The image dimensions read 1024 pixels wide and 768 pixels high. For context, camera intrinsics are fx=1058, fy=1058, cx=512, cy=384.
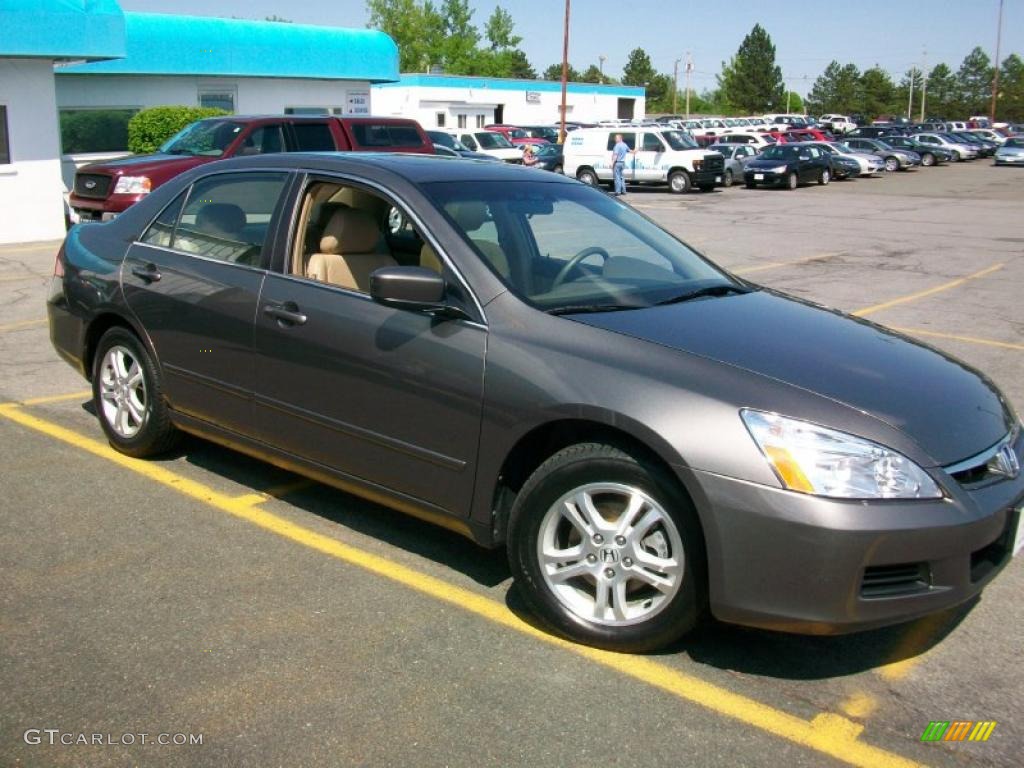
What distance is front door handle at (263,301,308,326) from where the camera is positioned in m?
4.48

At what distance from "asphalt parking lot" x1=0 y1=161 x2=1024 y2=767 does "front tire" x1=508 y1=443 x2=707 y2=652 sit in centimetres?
13

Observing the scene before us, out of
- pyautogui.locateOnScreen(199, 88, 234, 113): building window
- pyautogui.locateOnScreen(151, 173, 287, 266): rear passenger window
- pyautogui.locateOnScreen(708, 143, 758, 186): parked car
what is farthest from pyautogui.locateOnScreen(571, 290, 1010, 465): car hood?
pyautogui.locateOnScreen(708, 143, 758, 186): parked car

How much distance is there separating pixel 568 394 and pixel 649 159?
30.0 m

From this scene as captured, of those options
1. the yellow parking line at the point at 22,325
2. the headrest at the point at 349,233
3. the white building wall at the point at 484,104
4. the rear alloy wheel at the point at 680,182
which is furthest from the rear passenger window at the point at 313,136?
the white building wall at the point at 484,104

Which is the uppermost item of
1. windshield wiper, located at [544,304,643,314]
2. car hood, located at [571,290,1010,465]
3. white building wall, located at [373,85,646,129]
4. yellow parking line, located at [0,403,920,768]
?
white building wall, located at [373,85,646,129]

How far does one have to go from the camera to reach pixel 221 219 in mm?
5133

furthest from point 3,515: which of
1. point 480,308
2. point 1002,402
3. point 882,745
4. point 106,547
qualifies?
point 1002,402

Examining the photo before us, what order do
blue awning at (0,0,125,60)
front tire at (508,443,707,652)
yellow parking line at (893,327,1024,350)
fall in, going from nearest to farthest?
front tire at (508,443,707,652)
yellow parking line at (893,327,1024,350)
blue awning at (0,0,125,60)

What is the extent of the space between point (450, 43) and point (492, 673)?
99896mm

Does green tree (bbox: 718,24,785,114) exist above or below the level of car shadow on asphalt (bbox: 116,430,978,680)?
above

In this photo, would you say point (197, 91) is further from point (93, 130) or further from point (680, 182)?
point (680, 182)

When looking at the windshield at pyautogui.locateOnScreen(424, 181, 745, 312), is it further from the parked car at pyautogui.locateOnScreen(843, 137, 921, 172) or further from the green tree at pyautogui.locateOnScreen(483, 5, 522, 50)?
the green tree at pyautogui.locateOnScreen(483, 5, 522, 50)

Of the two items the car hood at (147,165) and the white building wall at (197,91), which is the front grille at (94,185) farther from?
the white building wall at (197,91)

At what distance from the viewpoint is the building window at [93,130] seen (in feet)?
71.1
